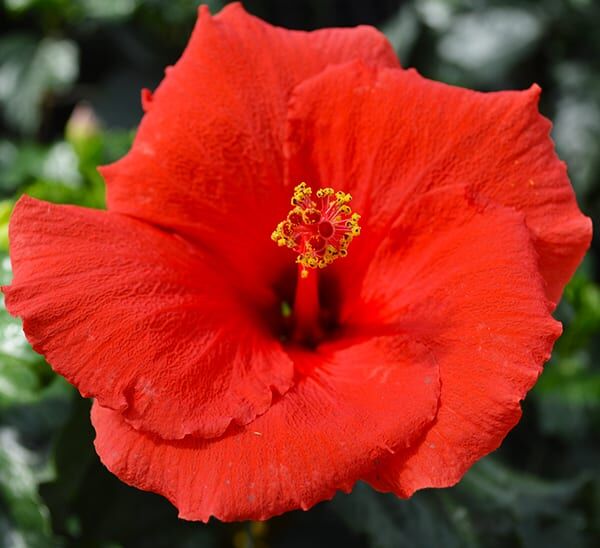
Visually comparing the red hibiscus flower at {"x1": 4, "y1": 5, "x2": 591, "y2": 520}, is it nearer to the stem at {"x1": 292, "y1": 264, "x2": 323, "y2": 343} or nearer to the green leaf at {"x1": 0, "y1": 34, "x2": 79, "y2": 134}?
the stem at {"x1": 292, "y1": 264, "x2": 323, "y2": 343}

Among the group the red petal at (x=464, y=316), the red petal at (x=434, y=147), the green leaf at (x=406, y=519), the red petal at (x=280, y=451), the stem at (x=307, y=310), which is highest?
the red petal at (x=434, y=147)

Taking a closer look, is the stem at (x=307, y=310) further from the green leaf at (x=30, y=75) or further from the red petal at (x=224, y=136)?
the green leaf at (x=30, y=75)

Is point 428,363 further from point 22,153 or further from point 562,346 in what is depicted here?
point 22,153

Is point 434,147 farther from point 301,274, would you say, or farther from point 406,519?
point 406,519

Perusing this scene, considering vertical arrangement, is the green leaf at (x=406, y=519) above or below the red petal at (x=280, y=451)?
below

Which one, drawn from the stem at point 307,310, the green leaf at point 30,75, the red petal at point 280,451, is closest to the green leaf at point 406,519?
the stem at point 307,310

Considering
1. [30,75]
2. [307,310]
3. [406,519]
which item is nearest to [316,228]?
[307,310]

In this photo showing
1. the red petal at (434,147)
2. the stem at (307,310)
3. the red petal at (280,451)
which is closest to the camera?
the red petal at (280,451)
